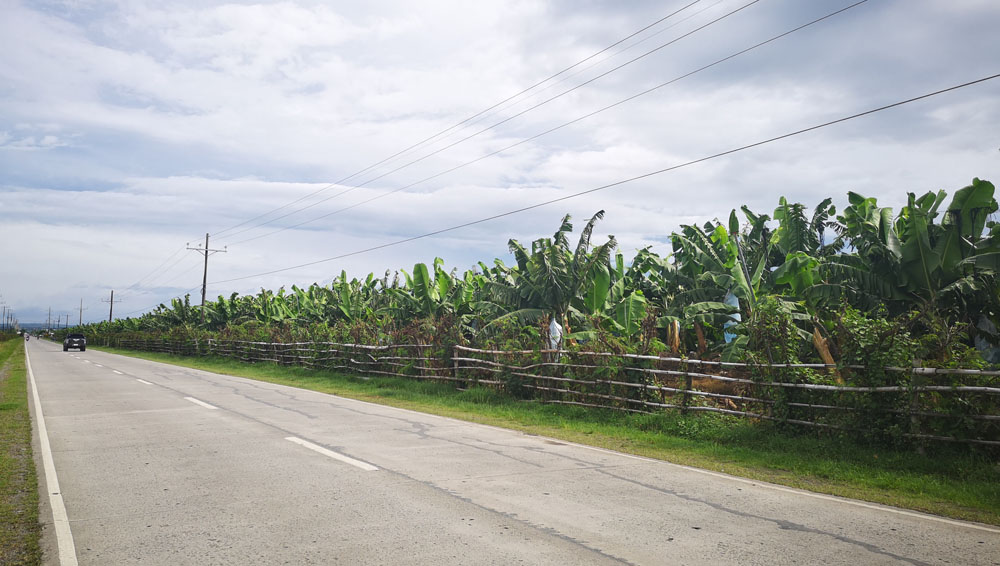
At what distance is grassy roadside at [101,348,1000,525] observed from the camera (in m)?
7.01

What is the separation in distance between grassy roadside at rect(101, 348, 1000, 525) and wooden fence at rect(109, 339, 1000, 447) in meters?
0.29

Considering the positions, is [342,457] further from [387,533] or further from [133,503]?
[387,533]

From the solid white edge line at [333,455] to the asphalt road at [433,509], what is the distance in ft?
0.08

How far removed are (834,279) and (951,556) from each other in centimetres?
1132

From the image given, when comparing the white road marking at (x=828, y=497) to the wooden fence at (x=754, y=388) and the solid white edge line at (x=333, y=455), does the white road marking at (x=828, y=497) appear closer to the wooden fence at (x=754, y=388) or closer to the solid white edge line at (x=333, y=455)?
the wooden fence at (x=754, y=388)

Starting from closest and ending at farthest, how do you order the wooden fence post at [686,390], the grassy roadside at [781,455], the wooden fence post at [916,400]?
the grassy roadside at [781,455], the wooden fence post at [916,400], the wooden fence post at [686,390]

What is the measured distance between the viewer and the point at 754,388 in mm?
10711

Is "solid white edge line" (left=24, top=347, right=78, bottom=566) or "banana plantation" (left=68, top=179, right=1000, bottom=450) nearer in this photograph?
"solid white edge line" (left=24, top=347, right=78, bottom=566)

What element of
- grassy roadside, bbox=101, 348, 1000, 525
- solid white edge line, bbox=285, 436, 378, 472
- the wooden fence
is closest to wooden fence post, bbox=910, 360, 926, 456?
the wooden fence

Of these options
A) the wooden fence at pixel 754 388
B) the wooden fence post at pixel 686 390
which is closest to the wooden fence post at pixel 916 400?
the wooden fence at pixel 754 388

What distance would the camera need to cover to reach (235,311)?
5038cm

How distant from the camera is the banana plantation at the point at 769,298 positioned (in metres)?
9.79

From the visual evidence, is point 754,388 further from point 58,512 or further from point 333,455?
point 58,512

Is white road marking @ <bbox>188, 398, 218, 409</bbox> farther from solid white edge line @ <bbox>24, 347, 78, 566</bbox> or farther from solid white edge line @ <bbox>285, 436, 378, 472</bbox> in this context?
solid white edge line @ <bbox>285, 436, 378, 472</bbox>
